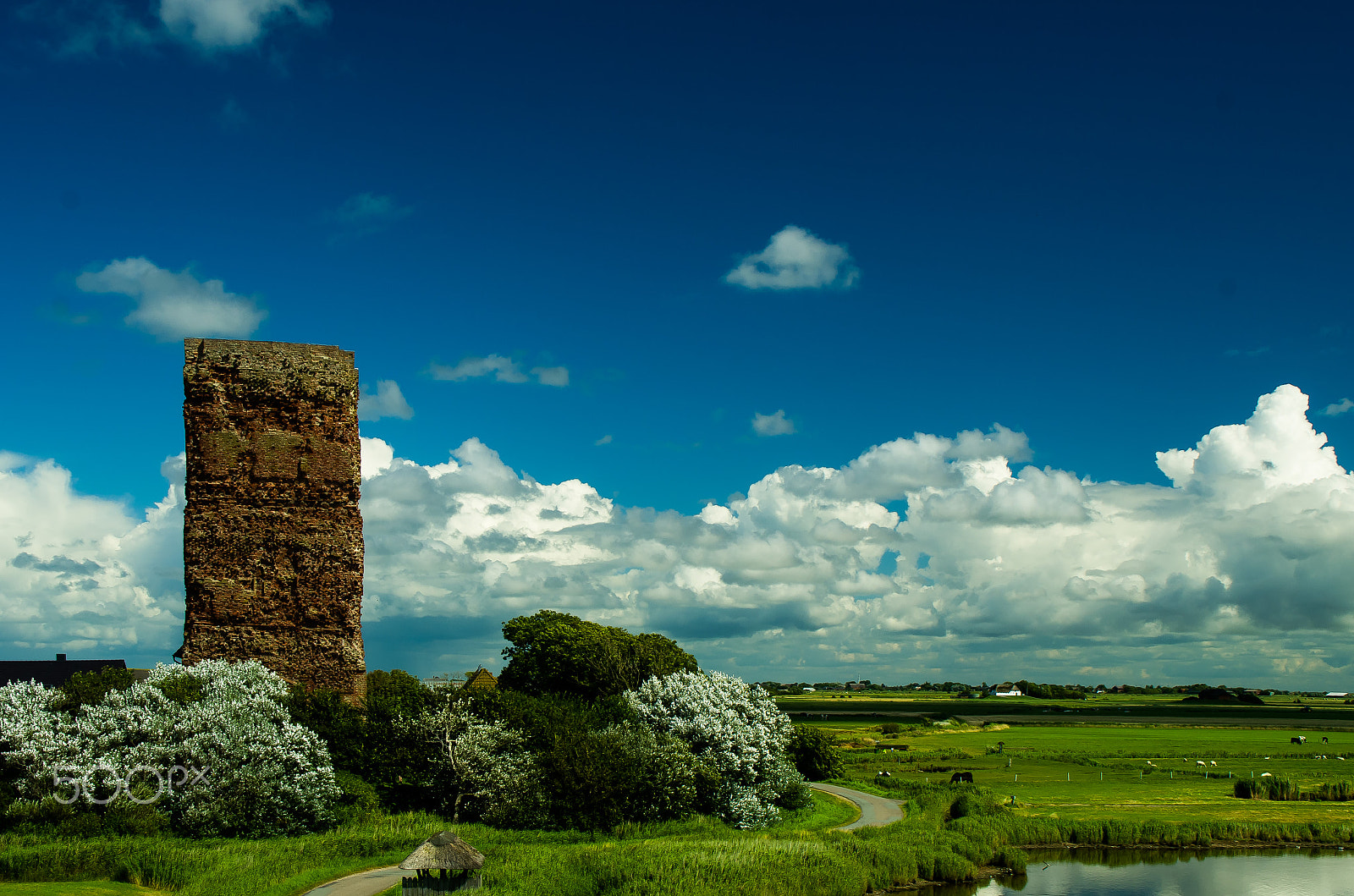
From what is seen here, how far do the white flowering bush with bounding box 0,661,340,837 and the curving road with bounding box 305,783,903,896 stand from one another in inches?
183

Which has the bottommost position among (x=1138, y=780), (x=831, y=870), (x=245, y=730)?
(x=1138, y=780)

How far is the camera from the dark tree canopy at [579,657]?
188 feet

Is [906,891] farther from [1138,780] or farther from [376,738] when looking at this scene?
[1138,780]

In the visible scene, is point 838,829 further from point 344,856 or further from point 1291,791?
point 1291,791

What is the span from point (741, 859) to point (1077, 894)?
15.8 metres

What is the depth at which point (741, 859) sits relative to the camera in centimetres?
3039

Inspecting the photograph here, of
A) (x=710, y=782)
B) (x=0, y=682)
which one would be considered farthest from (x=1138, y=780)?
(x=0, y=682)

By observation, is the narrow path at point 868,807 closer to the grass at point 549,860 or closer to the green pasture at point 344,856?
the grass at point 549,860

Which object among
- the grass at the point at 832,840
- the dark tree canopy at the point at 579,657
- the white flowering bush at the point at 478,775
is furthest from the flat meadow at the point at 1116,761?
the white flowering bush at the point at 478,775

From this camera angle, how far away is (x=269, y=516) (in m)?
34.4

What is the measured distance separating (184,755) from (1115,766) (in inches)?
2958

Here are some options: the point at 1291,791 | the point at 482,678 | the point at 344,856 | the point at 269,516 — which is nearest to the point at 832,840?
the point at 344,856

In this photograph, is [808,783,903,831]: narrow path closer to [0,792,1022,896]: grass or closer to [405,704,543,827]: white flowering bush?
[0,792,1022,896]: grass

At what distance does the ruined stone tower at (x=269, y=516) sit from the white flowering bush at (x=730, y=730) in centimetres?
1306
